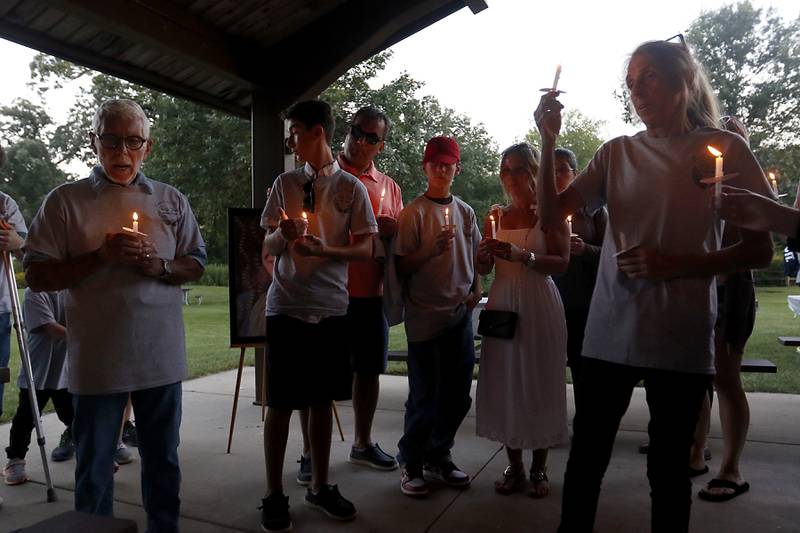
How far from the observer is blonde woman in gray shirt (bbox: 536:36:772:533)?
1.86 meters

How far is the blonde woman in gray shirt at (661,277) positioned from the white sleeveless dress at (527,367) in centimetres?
106

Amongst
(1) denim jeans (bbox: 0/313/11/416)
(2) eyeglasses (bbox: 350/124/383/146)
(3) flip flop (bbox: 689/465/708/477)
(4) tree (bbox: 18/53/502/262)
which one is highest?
(4) tree (bbox: 18/53/502/262)

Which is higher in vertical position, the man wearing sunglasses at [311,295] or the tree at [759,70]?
the tree at [759,70]

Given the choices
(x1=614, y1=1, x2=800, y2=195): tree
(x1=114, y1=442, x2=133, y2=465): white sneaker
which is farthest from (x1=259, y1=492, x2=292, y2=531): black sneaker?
(x1=614, y1=1, x2=800, y2=195): tree

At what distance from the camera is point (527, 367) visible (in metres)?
3.10

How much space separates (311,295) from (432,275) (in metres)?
0.75

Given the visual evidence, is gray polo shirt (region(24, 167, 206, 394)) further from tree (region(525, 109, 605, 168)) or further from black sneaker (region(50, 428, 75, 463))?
tree (region(525, 109, 605, 168))

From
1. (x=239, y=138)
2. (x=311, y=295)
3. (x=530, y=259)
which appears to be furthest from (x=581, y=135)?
(x=311, y=295)

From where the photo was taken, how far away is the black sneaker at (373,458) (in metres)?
3.64

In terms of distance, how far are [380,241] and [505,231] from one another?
2.26 ft

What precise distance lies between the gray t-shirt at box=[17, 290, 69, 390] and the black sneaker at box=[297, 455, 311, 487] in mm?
1538

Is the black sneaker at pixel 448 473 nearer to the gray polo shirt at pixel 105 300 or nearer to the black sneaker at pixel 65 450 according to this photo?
the gray polo shirt at pixel 105 300

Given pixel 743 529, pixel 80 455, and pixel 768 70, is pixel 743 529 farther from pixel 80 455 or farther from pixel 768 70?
pixel 768 70

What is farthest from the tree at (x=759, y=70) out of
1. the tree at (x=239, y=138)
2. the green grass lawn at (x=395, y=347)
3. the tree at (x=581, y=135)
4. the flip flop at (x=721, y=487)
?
the flip flop at (x=721, y=487)
